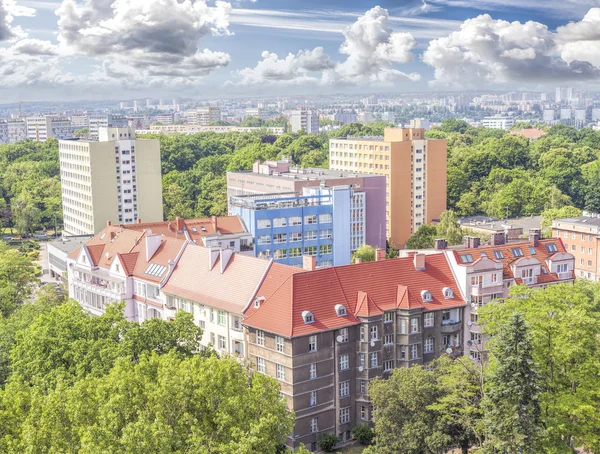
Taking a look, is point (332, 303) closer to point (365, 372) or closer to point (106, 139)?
point (365, 372)

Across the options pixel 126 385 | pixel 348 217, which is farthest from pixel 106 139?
pixel 126 385

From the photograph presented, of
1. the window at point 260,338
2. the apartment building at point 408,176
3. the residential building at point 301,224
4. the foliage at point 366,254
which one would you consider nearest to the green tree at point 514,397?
the window at point 260,338

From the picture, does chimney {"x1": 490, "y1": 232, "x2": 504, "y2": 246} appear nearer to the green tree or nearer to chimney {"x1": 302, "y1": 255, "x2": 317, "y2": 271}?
chimney {"x1": 302, "y1": 255, "x2": 317, "y2": 271}

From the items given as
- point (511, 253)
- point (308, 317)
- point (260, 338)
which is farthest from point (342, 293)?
point (511, 253)

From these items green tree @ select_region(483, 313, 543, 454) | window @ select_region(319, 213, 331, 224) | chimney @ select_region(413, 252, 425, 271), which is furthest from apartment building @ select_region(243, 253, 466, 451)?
window @ select_region(319, 213, 331, 224)

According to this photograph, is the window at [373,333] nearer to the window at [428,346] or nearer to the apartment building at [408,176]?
the window at [428,346]

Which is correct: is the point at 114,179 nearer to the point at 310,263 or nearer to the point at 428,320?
the point at 310,263
